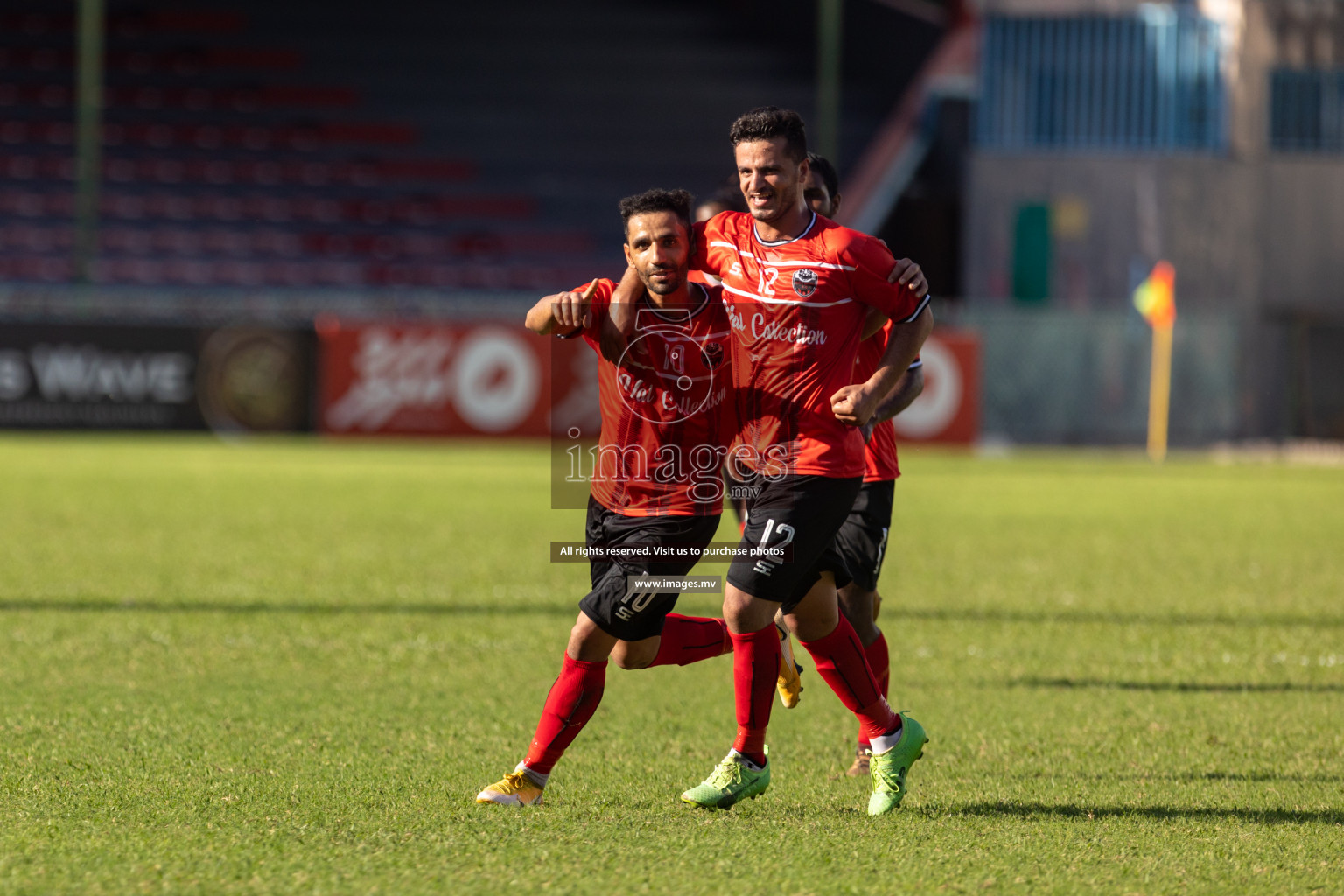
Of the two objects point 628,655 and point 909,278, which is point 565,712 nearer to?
point 628,655

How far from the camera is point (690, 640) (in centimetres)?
467

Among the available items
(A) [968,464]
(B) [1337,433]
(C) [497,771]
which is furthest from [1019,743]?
(B) [1337,433]

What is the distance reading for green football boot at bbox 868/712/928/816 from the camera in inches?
165

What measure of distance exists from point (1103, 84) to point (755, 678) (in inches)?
925

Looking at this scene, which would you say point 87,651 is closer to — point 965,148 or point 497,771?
point 497,771

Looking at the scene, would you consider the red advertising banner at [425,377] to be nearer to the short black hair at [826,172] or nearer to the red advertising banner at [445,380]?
the red advertising banner at [445,380]

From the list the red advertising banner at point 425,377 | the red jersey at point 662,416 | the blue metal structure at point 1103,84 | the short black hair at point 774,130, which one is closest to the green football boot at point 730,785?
the red jersey at point 662,416

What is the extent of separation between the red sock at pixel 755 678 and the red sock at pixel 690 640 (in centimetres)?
27

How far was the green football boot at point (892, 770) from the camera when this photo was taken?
4.20 m

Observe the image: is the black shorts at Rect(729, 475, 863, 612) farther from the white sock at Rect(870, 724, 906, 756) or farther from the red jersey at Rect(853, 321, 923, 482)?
the red jersey at Rect(853, 321, 923, 482)

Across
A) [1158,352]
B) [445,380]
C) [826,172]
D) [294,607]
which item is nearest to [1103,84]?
[1158,352]

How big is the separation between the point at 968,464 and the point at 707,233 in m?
15.3

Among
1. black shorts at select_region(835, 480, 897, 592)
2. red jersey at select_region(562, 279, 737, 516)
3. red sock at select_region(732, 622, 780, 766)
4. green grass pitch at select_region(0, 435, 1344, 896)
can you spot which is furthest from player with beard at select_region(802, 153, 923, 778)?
red jersey at select_region(562, 279, 737, 516)

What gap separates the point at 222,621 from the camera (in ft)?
23.9
